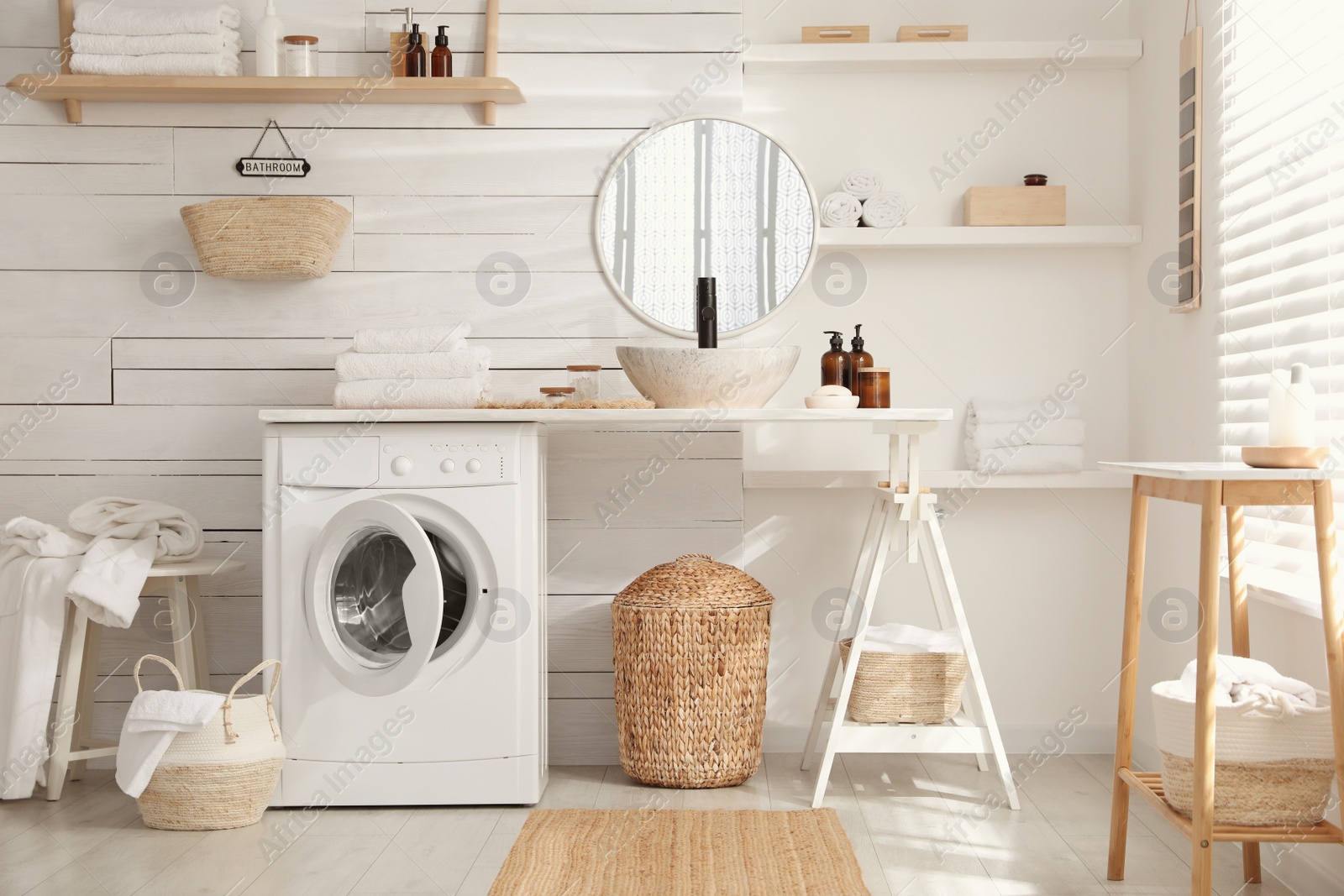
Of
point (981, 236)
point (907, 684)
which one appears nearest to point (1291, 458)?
point (907, 684)

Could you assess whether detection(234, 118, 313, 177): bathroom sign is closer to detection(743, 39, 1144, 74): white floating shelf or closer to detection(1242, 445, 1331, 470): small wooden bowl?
detection(743, 39, 1144, 74): white floating shelf

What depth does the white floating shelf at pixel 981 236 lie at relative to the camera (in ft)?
9.26

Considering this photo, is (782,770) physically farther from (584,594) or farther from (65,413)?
(65,413)

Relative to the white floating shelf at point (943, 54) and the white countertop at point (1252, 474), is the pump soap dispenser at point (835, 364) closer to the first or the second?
the white floating shelf at point (943, 54)

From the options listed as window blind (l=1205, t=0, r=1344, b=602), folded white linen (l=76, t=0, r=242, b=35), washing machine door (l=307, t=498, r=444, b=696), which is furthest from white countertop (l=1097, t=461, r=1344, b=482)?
folded white linen (l=76, t=0, r=242, b=35)

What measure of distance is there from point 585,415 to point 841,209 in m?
0.98

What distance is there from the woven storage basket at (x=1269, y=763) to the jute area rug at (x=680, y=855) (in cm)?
64

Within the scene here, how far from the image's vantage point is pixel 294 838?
2299mm

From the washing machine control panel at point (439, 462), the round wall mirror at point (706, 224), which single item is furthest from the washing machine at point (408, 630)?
the round wall mirror at point (706, 224)

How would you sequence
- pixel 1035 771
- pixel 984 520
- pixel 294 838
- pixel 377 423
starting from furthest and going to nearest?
pixel 984 520
pixel 1035 771
pixel 377 423
pixel 294 838

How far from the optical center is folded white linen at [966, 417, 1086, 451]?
2.86m

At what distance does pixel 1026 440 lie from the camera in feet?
9.43

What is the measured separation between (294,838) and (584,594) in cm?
93

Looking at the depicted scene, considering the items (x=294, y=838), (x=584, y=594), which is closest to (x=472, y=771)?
(x=294, y=838)
